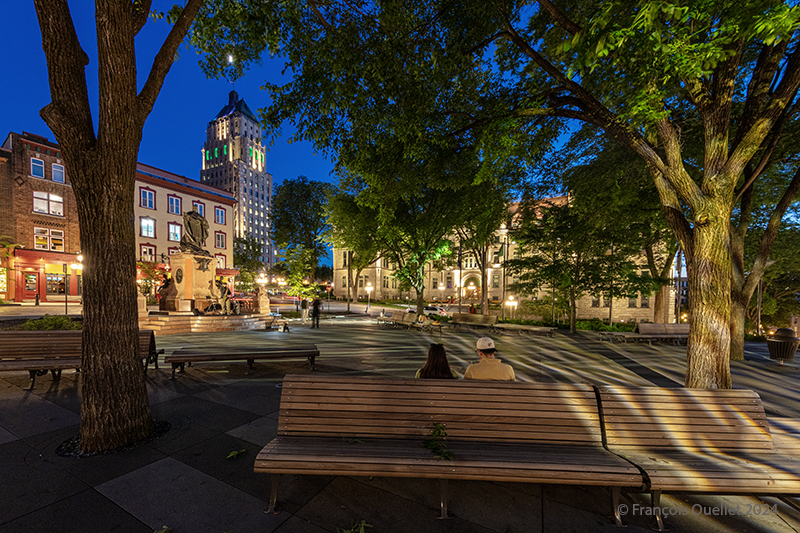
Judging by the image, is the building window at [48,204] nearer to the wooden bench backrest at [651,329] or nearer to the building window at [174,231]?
the building window at [174,231]

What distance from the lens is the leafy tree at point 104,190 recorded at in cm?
375

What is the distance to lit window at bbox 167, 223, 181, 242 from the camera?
114 feet

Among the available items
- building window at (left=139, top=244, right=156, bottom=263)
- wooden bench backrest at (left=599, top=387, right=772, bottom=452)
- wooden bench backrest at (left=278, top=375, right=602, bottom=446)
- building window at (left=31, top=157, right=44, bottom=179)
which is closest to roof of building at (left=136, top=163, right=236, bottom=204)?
building window at (left=31, top=157, right=44, bottom=179)

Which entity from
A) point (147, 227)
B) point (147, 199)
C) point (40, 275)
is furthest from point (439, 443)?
point (40, 275)

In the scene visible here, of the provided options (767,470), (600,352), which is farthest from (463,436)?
(600,352)

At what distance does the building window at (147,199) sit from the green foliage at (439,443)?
40.8 m

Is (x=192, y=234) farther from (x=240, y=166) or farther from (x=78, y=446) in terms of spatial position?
(x=240, y=166)

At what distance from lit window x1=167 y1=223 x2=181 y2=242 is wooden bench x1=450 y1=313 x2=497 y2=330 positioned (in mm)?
33282

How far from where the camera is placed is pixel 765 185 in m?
12.8

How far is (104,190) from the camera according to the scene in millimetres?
3850

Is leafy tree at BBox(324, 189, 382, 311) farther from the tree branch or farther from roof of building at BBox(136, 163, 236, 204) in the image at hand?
roof of building at BBox(136, 163, 236, 204)

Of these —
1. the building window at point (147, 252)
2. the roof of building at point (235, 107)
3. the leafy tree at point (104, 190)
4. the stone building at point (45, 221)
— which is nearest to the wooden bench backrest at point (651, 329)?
the leafy tree at point (104, 190)

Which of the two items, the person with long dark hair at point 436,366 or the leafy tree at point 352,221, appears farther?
the leafy tree at point 352,221

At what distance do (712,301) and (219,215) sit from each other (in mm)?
45010
